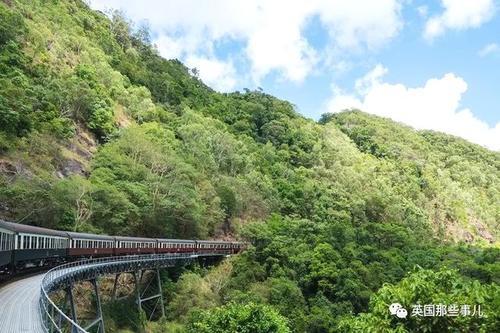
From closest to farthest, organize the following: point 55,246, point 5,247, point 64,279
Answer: point 5,247 < point 64,279 < point 55,246

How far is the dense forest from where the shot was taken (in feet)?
126

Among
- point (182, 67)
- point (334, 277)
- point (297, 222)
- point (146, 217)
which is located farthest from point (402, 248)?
point (182, 67)

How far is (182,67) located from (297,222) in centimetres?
8196

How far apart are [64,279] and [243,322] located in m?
10.9

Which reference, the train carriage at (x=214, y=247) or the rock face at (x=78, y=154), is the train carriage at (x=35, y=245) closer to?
the rock face at (x=78, y=154)

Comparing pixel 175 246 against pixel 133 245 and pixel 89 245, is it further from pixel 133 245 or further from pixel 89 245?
pixel 89 245

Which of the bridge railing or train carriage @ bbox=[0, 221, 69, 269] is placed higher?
train carriage @ bbox=[0, 221, 69, 269]

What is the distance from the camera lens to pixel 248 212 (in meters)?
71.3

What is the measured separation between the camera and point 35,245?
2602 cm

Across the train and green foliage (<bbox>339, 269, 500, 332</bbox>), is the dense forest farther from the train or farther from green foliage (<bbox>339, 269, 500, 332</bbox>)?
the train

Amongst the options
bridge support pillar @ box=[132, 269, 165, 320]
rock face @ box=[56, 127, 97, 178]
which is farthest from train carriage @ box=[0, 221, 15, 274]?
rock face @ box=[56, 127, 97, 178]

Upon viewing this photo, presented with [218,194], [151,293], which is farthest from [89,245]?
[218,194]

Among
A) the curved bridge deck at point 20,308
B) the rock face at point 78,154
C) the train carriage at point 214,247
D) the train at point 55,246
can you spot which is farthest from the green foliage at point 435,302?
the rock face at point 78,154

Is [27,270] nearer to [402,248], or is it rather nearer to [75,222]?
[75,222]
